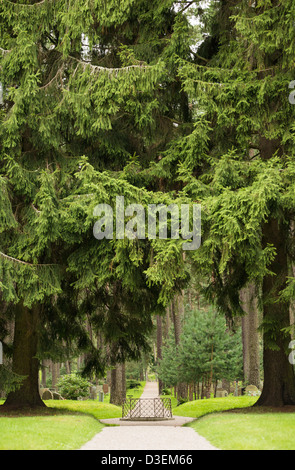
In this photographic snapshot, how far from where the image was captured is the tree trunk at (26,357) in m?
13.7

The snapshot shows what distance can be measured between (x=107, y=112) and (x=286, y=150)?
418 cm

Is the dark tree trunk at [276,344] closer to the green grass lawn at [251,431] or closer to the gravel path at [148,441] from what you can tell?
the green grass lawn at [251,431]

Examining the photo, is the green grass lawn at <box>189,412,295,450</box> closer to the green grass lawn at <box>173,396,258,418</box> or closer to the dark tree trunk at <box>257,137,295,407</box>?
the dark tree trunk at <box>257,137,295,407</box>

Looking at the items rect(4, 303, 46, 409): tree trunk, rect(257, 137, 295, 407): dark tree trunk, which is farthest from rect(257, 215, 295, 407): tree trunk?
rect(4, 303, 46, 409): tree trunk

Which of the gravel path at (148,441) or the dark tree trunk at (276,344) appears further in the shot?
the dark tree trunk at (276,344)

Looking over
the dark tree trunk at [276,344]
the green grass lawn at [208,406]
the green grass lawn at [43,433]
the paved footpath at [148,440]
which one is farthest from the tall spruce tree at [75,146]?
the green grass lawn at [208,406]

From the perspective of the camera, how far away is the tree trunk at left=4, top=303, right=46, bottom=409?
13711 millimetres

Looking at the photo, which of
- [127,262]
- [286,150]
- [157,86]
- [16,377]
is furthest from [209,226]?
[16,377]

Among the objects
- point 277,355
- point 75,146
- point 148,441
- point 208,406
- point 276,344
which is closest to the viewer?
point 148,441

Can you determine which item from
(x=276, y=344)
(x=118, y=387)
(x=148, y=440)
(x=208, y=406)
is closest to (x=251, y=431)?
(x=148, y=440)

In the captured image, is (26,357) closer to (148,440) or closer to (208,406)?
(148,440)

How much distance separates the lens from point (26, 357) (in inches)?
544
